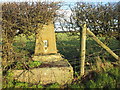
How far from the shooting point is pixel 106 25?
836cm

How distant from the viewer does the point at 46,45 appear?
752cm

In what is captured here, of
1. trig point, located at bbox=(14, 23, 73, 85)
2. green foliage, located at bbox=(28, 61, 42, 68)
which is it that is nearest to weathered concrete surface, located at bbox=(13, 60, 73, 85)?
trig point, located at bbox=(14, 23, 73, 85)

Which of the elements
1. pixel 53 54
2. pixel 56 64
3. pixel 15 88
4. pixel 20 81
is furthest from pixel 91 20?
pixel 15 88

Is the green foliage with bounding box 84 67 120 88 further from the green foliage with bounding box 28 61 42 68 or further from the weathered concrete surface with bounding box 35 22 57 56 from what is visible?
the weathered concrete surface with bounding box 35 22 57 56

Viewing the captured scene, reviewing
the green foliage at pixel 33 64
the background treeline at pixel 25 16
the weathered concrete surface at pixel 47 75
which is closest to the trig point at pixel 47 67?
the weathered concrete surface at pixel 47 75

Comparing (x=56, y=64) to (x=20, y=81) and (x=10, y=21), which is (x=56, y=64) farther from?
(x=10, y=21)

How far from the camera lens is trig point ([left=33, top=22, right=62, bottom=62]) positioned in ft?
23.5

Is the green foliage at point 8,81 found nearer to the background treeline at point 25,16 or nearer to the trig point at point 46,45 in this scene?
the background treeline at point 25,16

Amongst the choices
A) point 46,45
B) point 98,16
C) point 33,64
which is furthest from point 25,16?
point 98,16

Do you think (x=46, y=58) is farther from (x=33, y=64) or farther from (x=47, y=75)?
(x=47, y=75)

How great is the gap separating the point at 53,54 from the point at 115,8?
3388 mm

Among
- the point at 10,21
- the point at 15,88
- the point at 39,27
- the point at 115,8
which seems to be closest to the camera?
the point at 15,88

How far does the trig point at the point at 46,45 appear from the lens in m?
7.16

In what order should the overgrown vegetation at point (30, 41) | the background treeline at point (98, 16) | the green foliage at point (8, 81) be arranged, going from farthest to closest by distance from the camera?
the background treeline at point (98, 16), the green foliage at point (8, 81), the overgrown vegetation at point (30, 41)
